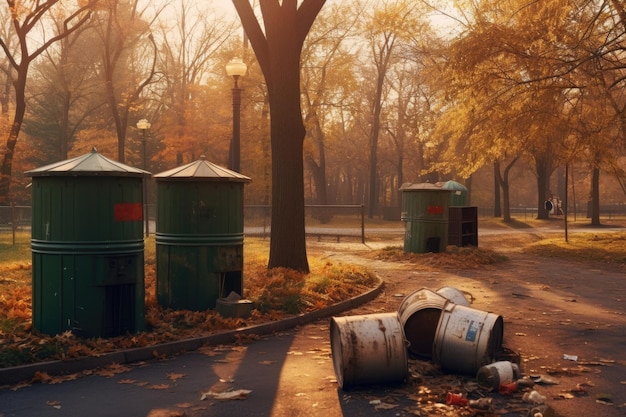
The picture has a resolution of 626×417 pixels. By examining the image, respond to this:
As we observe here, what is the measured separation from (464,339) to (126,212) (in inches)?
158

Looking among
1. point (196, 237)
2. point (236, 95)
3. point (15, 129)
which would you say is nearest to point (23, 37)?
point (15, 129)

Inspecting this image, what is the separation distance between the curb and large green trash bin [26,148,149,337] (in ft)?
1.85

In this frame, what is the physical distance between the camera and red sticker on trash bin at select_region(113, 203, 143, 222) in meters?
8.30

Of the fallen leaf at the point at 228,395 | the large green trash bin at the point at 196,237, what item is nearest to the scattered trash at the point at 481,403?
the fallen leaf at the point at 228,395

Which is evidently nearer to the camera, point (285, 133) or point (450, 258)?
point (285, 133)

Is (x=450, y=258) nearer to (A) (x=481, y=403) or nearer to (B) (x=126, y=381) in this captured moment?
(B) (x=126, y=381)

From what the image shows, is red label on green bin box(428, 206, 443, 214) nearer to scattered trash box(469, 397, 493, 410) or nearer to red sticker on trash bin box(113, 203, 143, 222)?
red sticker on trash bin box(113, 203, 143, 222)

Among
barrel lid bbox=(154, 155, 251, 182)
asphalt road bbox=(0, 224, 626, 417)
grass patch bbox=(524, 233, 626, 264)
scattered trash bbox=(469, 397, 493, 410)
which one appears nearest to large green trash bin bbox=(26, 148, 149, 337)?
asphalt road bbox=(0, 224, 626, 417)

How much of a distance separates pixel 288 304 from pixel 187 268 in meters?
1.64

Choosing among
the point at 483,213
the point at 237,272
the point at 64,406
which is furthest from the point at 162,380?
the point at 483,213

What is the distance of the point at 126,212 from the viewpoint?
330 inches

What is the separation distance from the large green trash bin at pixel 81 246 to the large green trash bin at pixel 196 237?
5.39 ft

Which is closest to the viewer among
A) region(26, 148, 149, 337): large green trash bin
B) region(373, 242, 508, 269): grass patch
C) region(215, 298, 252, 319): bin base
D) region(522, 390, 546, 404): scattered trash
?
region(522, 390, 546, 404): scattered trash

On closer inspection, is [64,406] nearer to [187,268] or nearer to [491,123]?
[187,268]
